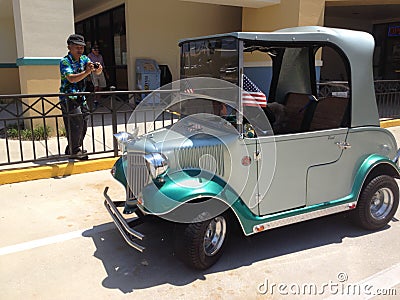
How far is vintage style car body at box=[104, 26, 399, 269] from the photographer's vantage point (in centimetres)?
295

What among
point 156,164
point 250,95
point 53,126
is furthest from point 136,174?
point 53,126

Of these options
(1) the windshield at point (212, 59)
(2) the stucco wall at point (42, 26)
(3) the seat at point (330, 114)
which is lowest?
(3) the seat at point (330, 114)

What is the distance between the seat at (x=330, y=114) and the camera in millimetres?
3617

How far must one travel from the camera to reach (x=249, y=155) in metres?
3.13

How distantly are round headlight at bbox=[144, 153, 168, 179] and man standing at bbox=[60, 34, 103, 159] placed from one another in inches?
113

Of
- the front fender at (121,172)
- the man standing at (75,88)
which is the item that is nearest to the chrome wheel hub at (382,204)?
the front fender at (121,172)

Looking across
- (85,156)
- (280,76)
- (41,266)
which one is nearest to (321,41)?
(280,76)

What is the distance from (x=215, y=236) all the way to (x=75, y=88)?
3.51m

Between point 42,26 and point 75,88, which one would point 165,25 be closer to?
point 42,26

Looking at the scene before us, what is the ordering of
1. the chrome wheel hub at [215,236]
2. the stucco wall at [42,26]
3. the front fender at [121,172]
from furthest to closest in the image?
the stucco wall at [42,26] → the front fender at [121,172] → the chrome wheel hub at [215,236]

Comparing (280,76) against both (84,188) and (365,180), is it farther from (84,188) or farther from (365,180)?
(84,188)

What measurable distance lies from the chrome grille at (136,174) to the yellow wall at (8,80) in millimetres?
11487

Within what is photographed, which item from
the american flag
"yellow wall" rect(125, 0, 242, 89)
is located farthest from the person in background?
the american flag

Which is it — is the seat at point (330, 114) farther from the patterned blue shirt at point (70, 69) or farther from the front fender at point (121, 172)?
the patterned blue shirt at point (70, 69)
